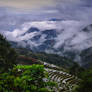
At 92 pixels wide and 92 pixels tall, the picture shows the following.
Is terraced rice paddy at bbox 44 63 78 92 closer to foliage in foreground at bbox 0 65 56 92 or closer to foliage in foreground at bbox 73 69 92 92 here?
foliage in foreground at bbox 0 65 56 92

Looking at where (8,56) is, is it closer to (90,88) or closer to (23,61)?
(23,61)

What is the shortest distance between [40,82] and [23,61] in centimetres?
8650

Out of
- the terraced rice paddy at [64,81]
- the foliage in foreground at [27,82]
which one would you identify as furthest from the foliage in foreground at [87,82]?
the terraced rice paddy at [64,81]

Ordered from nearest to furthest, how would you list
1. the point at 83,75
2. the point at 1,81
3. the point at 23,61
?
the point at 83,75
the point at 1,81
the point at 23,61

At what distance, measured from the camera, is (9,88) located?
16.5 meters

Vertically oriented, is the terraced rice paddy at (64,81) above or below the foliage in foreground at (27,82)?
below

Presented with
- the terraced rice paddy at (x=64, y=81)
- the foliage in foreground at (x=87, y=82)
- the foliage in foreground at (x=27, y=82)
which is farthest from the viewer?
the terraced rice paddy at (x=64, y=81)

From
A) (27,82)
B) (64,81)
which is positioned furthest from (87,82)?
(64,81)

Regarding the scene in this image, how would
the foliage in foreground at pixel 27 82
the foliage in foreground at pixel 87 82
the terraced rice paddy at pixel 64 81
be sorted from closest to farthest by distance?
1. the foliage in foreground at pixel 87 82
2. the foliage in foreground at pixel 27 82
3. the terraced rice paddy at pixel 64 81

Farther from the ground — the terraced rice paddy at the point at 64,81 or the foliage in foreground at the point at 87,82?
the foliage in foreground at the point at 87,82

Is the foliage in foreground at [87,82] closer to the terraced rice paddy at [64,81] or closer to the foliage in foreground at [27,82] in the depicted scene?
the foliage in foreground at [27,82]

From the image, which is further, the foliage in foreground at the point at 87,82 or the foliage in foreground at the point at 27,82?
the foliage in foreground at the point at 27,82

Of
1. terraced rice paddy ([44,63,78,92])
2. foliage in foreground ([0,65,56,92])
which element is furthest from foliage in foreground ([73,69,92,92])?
terraced rice paddy ([44,63,78,92])

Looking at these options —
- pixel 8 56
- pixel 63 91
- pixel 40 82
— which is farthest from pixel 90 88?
pixel 8 56
